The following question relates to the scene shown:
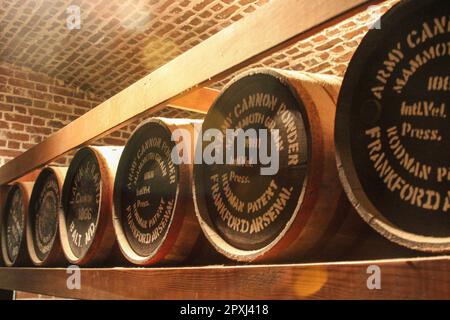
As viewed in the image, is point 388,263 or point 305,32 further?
point 305,32

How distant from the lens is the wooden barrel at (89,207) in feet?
7.73

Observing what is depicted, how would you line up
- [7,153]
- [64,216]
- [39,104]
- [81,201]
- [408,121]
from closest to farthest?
1. [408,121]
2. [81,201]
3. [64,216]
4. [7,153]
5. [39,104]

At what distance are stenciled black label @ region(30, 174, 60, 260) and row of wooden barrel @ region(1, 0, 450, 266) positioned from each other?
92cm

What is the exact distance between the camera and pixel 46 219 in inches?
121

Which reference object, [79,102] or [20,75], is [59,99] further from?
[20,75]

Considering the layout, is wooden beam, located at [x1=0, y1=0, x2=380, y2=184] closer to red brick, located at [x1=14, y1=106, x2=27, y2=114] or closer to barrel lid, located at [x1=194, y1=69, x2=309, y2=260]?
barrel lid, located at [x1=194, y1=69, x2=309, y2=260]

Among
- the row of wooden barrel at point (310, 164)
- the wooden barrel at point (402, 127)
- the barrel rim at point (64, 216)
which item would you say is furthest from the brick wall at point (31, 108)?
the wooden barrel at point (402, 127)

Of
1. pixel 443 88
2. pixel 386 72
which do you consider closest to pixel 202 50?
pixel 386 72

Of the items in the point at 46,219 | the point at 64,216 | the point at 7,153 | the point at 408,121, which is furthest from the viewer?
the point at 7,153

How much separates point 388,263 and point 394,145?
0.92 ft

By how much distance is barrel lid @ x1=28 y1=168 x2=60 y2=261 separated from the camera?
2.98 m

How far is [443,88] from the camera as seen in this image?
105 centimetres

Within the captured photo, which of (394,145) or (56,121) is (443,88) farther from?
(56,121)

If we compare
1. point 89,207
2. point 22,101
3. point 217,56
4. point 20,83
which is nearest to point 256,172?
point 217,56
